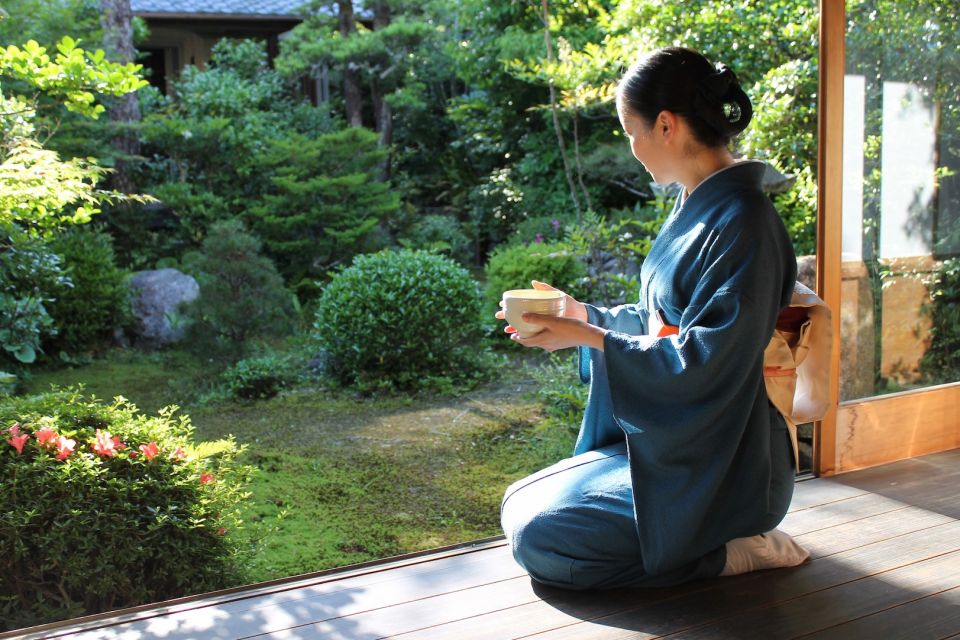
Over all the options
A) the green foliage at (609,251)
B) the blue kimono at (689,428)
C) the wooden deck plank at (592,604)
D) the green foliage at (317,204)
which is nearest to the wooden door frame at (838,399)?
the wooden deck plank at (592,604)

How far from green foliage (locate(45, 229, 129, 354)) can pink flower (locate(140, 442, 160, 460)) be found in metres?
3.85

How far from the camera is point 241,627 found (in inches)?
77.7

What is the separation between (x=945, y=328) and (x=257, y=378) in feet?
12.2

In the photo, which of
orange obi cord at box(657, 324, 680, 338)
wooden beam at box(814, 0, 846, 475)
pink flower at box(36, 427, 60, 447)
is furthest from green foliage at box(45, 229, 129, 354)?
orange obi cord at box(657, 324, 680, 338)

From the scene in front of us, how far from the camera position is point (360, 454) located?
4.61 meters

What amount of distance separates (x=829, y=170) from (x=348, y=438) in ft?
9.25

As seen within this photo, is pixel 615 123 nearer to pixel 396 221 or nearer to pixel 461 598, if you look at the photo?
pixel 396 221

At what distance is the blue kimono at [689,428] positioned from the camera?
1979 mm

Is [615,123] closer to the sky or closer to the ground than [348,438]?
closer to the sky

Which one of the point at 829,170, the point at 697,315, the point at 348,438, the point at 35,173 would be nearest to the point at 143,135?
the point at 348,438

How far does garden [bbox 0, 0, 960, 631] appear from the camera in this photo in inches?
101

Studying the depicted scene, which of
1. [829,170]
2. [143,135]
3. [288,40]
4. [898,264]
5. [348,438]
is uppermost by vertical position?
[288,40]

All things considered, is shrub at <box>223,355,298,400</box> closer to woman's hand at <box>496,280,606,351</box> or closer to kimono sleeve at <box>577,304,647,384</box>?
kimono sleeve at <box>577,304,647,384</box>

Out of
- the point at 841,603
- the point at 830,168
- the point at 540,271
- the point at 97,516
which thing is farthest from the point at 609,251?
the point at 97,516
